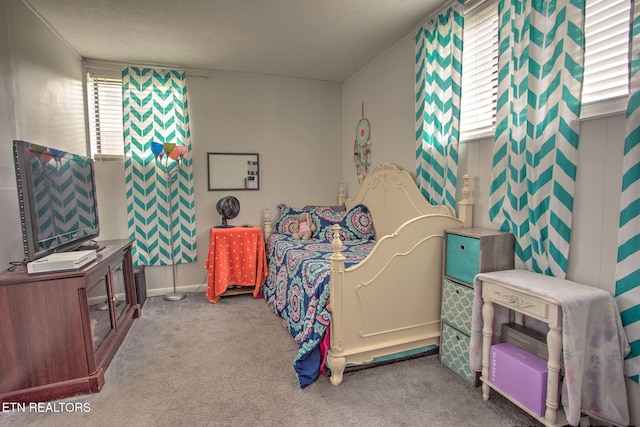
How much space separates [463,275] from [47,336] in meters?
2.36

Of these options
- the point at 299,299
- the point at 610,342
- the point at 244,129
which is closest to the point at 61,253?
the point at 299,299

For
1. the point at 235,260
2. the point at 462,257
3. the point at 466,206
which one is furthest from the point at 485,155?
the point at 235,260

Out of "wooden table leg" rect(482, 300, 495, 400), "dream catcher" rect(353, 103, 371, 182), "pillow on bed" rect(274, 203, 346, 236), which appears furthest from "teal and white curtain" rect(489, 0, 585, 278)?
"pillow on bed" rect(274, 203, 346, 236)

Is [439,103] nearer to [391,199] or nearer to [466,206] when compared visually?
[466,206]

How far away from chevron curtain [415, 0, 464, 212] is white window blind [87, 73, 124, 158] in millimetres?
2966

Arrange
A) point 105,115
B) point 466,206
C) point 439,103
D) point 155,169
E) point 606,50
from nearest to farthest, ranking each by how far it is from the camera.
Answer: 1. point 606,50
2. point 466,206
3. point 439,103
4. point 105,115
5. point 155,169

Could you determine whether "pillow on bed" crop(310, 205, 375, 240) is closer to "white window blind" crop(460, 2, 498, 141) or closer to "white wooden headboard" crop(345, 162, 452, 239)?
"white wooden headboard" crop(345, 162, 452, 239)

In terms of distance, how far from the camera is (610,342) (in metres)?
1.52

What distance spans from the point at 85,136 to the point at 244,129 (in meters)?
1.56

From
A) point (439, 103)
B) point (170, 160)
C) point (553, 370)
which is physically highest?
point (439, 103)

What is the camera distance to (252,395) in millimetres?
1947

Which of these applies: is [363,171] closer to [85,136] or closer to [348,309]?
[348,309]

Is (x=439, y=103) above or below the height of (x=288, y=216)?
above

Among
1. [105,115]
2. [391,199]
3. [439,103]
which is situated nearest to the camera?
[439,103]
